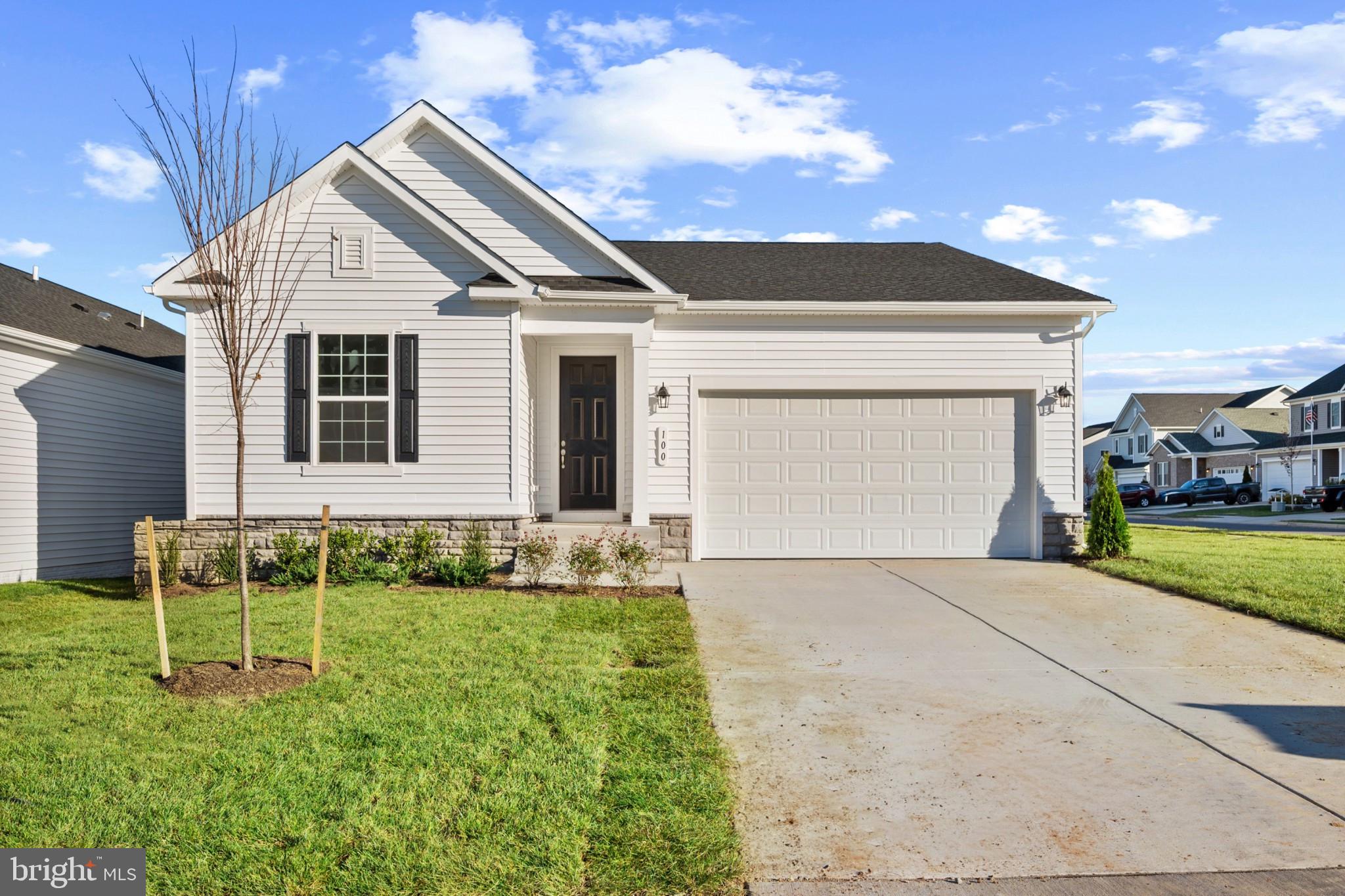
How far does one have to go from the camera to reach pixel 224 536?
11422 mm

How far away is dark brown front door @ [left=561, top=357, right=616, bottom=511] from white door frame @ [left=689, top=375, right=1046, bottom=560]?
123 cm

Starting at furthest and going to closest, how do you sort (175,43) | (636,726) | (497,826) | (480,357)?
(480,357), (175,43), (636,726), (497,826)

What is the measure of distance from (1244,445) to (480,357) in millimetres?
50626

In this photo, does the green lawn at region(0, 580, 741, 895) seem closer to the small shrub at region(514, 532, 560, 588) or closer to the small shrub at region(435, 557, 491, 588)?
the small shrub at region(514, 532, 560, 588)

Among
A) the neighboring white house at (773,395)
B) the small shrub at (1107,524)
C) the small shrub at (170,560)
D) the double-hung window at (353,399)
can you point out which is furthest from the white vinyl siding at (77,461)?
the small shrub at (1107,524)

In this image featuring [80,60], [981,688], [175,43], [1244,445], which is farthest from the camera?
[1244,445]

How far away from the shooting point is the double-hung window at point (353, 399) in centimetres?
1155

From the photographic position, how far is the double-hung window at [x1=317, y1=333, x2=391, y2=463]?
37.9 ft

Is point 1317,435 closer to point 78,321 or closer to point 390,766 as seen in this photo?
point 78,321

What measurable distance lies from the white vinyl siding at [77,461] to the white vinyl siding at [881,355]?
878 centimetres

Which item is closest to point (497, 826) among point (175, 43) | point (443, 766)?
point (443, 766)

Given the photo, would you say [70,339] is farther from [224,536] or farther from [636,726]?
[636,726]

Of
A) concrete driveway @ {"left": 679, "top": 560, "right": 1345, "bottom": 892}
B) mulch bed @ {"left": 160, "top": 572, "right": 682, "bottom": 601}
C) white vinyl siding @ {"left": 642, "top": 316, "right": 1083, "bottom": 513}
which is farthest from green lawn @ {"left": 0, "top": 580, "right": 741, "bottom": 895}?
white vinyl siding @ {"left": 642, "top": 316, "right": 1083, "bottom": 513}

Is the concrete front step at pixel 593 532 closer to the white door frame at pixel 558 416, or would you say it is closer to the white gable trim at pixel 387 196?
the white door frame at pixel 558 416
